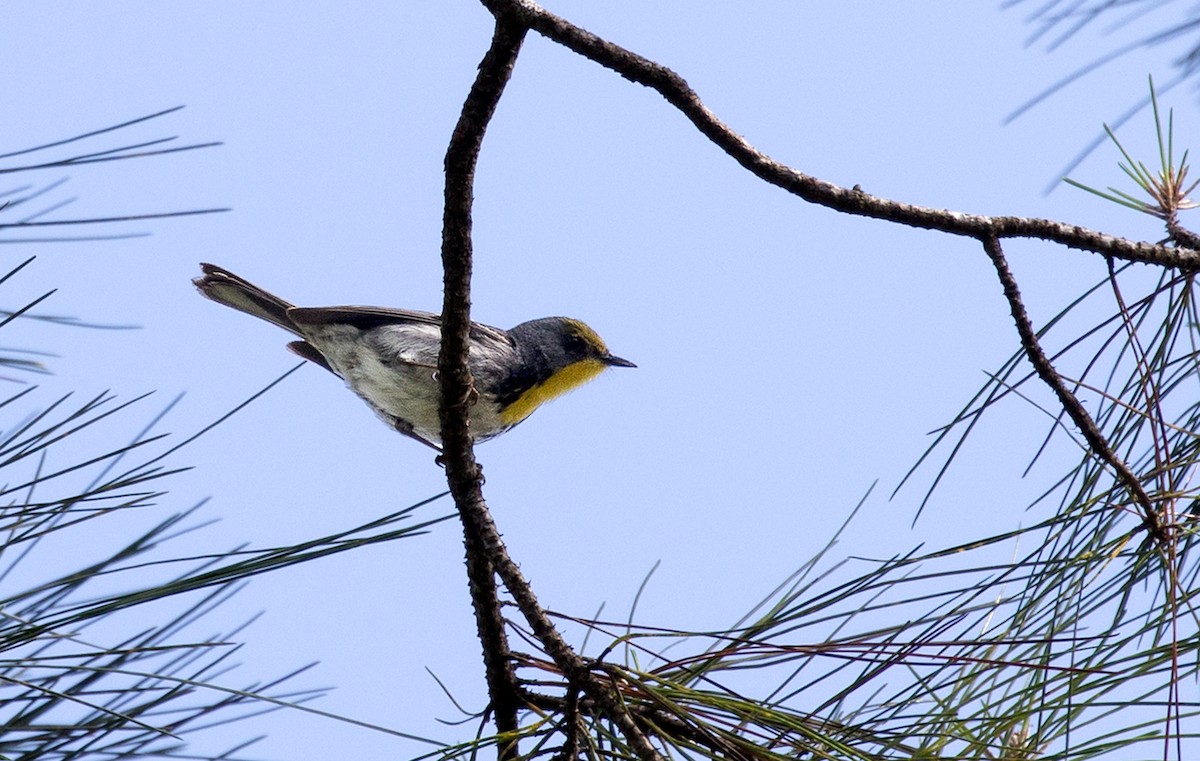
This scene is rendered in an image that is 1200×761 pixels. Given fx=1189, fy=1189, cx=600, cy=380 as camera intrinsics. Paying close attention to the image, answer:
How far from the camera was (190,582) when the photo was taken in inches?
84.4

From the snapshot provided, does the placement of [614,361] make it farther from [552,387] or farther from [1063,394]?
[1063,394]

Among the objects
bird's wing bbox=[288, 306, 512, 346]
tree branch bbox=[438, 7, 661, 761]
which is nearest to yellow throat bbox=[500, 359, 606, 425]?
bird's wing bbox=[288, 306, 512, 346]

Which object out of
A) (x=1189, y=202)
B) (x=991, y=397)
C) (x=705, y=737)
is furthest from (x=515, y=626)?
(x=1189, y=202)

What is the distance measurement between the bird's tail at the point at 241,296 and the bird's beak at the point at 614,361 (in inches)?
63.1

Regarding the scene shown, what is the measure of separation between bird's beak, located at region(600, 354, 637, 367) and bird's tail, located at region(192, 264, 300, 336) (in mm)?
1604

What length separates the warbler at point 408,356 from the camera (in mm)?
4988

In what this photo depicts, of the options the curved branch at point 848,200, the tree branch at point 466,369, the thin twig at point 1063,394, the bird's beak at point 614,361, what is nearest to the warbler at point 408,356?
the bird's beak at point 614,361

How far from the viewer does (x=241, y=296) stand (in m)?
5.65

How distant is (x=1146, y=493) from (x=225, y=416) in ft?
5.82

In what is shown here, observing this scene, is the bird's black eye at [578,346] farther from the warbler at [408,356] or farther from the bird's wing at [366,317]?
the bird's wing at [366,317]

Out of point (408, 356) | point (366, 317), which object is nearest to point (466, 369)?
point (408, 356)

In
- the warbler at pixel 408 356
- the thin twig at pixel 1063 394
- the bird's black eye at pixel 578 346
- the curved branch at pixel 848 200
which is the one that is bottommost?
the thin twig at pixel 1063 394

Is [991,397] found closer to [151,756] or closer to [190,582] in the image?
[190,582]

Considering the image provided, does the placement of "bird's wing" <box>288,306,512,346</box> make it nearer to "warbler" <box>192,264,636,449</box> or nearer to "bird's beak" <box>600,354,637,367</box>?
"warbler" <box>192,264,636,449</box>
